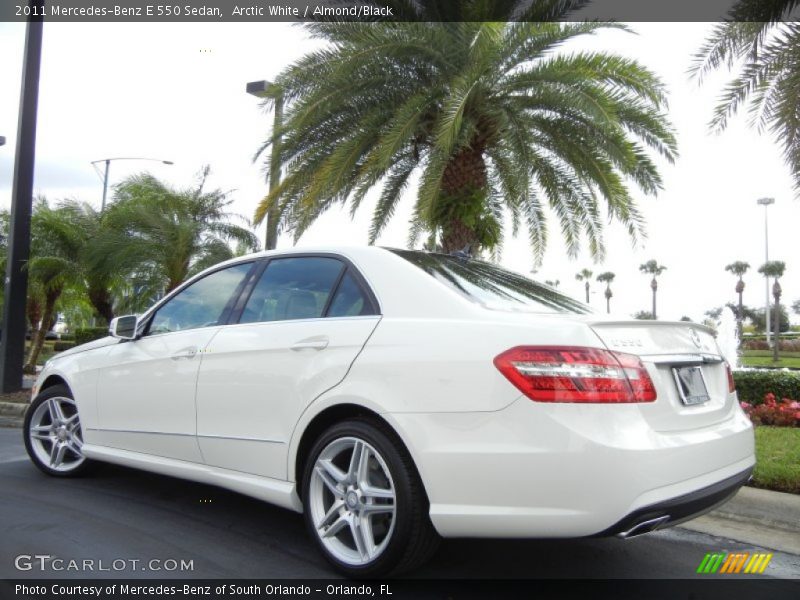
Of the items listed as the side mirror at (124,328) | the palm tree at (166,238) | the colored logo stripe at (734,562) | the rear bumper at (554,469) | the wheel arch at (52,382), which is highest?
the palm tree at (166,238)

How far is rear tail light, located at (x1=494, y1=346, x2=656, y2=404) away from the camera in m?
2.66

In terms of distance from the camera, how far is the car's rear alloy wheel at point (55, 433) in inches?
196

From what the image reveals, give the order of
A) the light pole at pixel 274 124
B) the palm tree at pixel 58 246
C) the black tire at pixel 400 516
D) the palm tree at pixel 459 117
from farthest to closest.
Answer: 1. the palm tree at pixel 58 246
2. the light pole at pixel 274 124
3. the palm tree at pixel 459 117
4. the black tire at pixel 400 516

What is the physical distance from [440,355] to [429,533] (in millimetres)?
748

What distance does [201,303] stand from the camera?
4309 mm

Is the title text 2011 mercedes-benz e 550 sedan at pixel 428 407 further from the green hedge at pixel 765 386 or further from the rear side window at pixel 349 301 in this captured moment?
the green hedge at pixel 765 386

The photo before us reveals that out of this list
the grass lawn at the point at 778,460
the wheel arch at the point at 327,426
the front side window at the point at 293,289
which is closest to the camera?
the wheel arch at the point at 327,426

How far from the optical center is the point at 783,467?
480cm

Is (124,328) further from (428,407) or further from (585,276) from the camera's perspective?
(585,276)

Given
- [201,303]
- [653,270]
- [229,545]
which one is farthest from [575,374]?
[653,270]

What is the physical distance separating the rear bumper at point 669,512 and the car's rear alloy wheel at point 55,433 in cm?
379

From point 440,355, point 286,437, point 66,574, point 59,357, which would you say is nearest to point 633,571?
point 440,355

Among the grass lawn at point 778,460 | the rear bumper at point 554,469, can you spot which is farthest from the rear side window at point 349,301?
the grass lawn at point 778,460

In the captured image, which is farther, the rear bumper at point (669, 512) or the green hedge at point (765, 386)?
the green hedge at point (765, 386)
